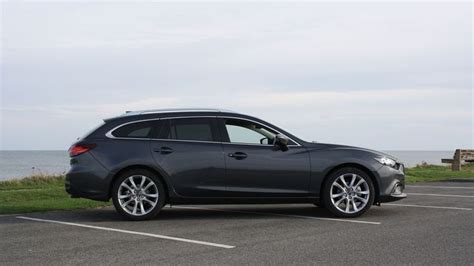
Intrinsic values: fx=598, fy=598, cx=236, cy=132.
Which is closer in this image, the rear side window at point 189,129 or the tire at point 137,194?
the tire at point 137,194

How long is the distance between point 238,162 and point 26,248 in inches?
131

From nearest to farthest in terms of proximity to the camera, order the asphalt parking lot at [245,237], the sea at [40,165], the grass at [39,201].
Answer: the asphalt parking lot at [245,237] < the grass at [39,201] < the sea at [40,165]

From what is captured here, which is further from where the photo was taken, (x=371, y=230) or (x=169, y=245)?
(x=371, y=230)

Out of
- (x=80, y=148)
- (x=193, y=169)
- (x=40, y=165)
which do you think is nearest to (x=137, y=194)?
(x=193, y=169)

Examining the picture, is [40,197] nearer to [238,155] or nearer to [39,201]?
[39,201]

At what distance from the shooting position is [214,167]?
8930 millimetres

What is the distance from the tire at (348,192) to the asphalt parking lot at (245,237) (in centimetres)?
26

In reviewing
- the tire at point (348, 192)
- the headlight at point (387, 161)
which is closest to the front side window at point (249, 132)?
the tire at point (348, 192)

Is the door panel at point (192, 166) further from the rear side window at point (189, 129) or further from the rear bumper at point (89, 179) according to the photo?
the rear bumper at point (89, 179)

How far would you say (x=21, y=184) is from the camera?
18.9 metres

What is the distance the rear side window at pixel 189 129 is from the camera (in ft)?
29.9

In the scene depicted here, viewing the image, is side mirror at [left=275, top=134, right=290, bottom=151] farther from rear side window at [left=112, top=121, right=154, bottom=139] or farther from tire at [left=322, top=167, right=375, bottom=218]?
rear side window at [left=112, top=121, right=154, bottom=139]

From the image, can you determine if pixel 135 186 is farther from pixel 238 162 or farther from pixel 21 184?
pixel 21 184

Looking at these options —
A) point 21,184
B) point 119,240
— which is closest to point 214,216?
point 119,240
